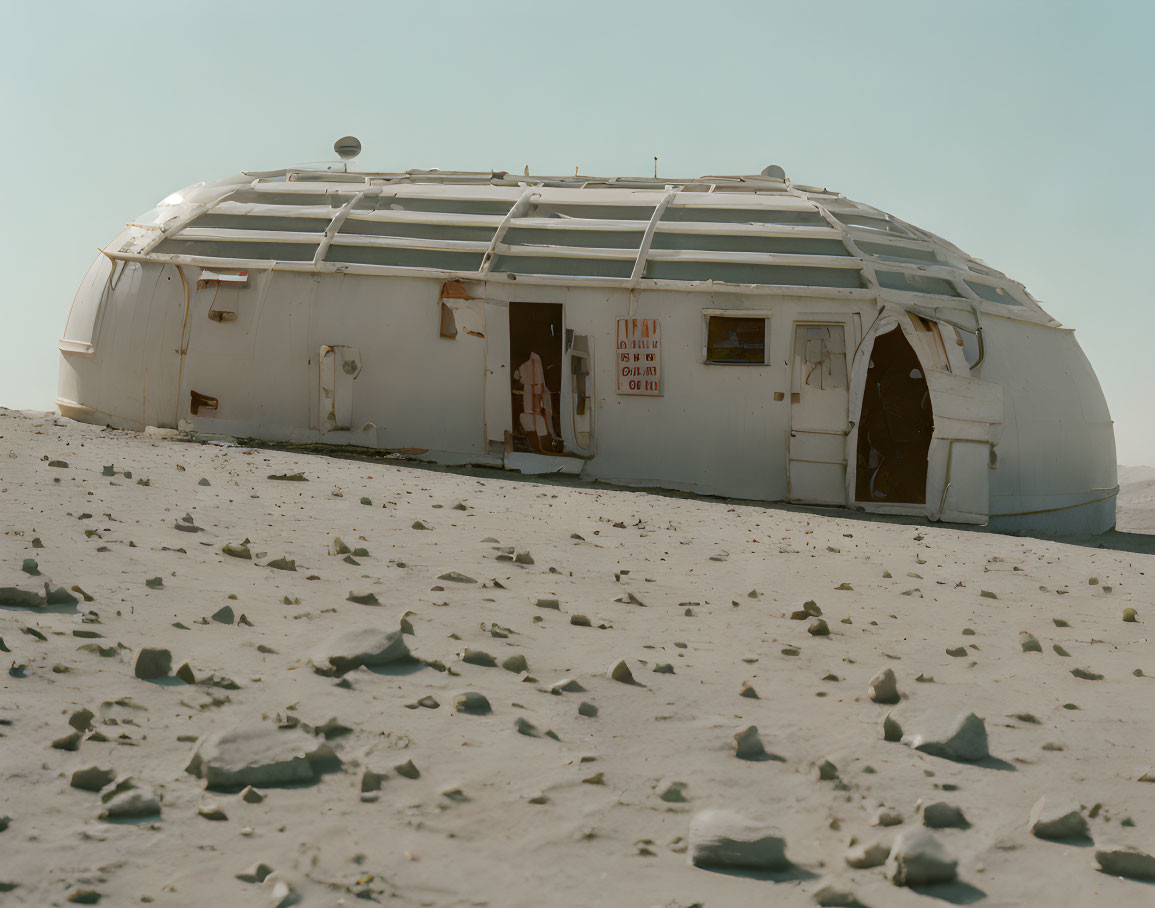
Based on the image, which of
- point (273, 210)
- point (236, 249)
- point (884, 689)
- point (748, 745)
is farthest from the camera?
point (273, 210)

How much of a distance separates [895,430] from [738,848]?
11491mm

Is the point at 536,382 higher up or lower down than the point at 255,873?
higher up

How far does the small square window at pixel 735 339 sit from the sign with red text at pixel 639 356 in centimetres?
61

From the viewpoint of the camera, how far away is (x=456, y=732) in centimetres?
407


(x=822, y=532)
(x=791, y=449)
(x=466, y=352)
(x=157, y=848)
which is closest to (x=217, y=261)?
(x=466, y=352)

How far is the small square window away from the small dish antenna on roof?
6.83 meters

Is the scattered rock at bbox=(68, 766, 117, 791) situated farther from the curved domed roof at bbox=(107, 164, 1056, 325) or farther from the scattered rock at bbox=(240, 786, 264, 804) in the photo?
the curved domed roof at bbox=(107, 164, 1056, 325)

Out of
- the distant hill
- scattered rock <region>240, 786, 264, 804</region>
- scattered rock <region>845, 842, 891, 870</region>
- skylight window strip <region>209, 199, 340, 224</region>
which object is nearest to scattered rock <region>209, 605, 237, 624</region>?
scattered rock <region>240, 786, 264, 804</region>

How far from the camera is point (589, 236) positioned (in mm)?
13695

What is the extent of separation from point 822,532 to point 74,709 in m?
7.29

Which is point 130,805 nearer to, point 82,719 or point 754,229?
point 82,719

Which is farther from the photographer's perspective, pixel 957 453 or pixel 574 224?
pixel 574 224

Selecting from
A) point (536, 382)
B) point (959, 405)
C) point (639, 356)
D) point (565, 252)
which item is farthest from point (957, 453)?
point (565, 252)

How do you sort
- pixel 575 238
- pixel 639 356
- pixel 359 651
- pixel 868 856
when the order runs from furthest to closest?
pixel 575 238 → pixel 639 356 → pixel 359 651 → pixel 868 856
